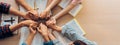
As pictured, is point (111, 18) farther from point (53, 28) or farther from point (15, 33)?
point (15, 33)

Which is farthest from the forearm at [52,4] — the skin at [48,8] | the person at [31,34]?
the person at [31,34]

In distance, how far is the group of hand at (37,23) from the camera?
1076 millimetres

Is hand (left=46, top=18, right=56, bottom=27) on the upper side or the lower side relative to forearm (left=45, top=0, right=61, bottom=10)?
lower

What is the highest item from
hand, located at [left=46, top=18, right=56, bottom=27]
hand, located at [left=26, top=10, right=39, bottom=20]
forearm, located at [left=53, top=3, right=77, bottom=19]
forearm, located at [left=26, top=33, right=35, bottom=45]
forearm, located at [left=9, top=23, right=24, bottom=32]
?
forearm, located at [left=53, top=3, right=77, bottom=19]

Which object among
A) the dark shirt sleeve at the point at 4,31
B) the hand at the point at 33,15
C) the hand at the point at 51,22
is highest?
the hand at the point at 33,15

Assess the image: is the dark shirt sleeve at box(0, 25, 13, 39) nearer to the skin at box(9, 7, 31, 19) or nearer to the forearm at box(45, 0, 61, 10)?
the skin at box(9, 7, 31, 19)

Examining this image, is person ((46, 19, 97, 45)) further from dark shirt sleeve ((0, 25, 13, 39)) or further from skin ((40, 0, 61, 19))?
dark shirt sleeve ((0, 25, 13, 39))

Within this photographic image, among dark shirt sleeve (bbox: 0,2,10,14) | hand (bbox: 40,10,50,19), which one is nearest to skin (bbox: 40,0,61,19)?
hand (bbox: 40,10,50,19)

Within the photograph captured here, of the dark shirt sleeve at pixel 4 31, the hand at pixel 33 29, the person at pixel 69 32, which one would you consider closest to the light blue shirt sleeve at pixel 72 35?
the person at pixel 69 32

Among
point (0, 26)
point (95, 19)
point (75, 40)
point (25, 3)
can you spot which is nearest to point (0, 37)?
point (0, 26)

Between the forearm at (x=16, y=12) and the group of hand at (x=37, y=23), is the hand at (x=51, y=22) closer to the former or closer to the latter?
the group of hand at (x=37, y=23)

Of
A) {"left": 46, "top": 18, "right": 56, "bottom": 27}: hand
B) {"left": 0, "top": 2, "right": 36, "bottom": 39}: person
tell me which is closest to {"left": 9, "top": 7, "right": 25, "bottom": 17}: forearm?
{"left": 0, "top": 2, "right": 36, "bottom": 39}: person

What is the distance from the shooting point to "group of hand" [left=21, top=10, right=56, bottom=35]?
3.53 ft

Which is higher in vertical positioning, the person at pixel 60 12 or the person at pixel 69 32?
the person at pixel 60 12
